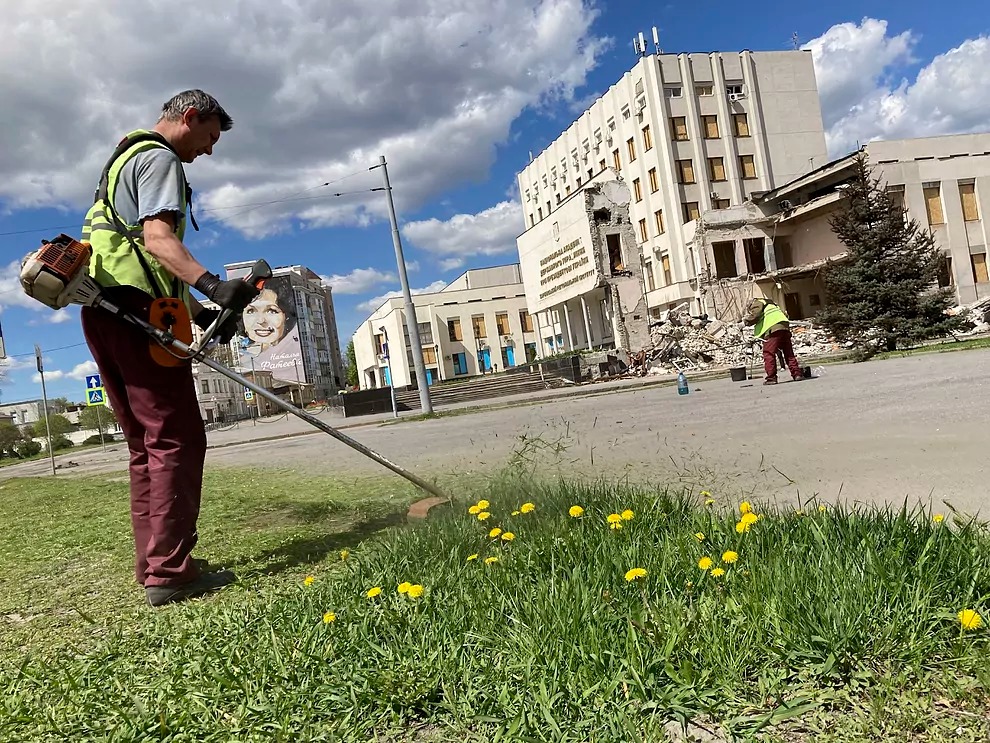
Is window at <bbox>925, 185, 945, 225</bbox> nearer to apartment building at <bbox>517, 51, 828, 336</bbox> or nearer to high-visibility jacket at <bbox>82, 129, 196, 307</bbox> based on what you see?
apartment building at <bbox>517, 51, 828, 336</bbox>

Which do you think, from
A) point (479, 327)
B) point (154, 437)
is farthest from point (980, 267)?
point (479, 327)

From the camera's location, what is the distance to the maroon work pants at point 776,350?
12453 millimetres

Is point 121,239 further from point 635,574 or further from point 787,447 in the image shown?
point 787,447

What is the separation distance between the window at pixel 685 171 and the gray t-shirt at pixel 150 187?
41843 mm

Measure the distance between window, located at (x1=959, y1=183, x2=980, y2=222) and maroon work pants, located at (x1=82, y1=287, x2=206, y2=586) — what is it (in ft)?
128

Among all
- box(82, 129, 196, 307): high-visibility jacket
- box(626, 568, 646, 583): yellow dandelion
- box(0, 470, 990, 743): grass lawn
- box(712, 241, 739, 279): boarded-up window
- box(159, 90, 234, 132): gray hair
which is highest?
box(712, 241, 739, 279): boarded-up window

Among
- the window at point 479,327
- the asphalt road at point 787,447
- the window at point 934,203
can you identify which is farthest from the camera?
the window at point 479,327

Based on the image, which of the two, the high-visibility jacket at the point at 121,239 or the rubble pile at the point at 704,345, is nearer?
the high-visibility jacket at the point at 121,239

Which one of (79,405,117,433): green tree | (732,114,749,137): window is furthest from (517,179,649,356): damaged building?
(79,405,117,433): green tree

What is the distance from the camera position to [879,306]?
79.9ft

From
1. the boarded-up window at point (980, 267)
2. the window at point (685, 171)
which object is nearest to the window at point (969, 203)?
the boarded-up window at point (980, 267)

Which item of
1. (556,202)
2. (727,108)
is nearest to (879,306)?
(727,108)

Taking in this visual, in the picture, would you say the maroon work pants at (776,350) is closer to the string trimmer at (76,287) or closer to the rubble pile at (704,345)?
the string trimmer at (76,287)

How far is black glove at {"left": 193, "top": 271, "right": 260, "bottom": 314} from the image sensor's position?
301cm
